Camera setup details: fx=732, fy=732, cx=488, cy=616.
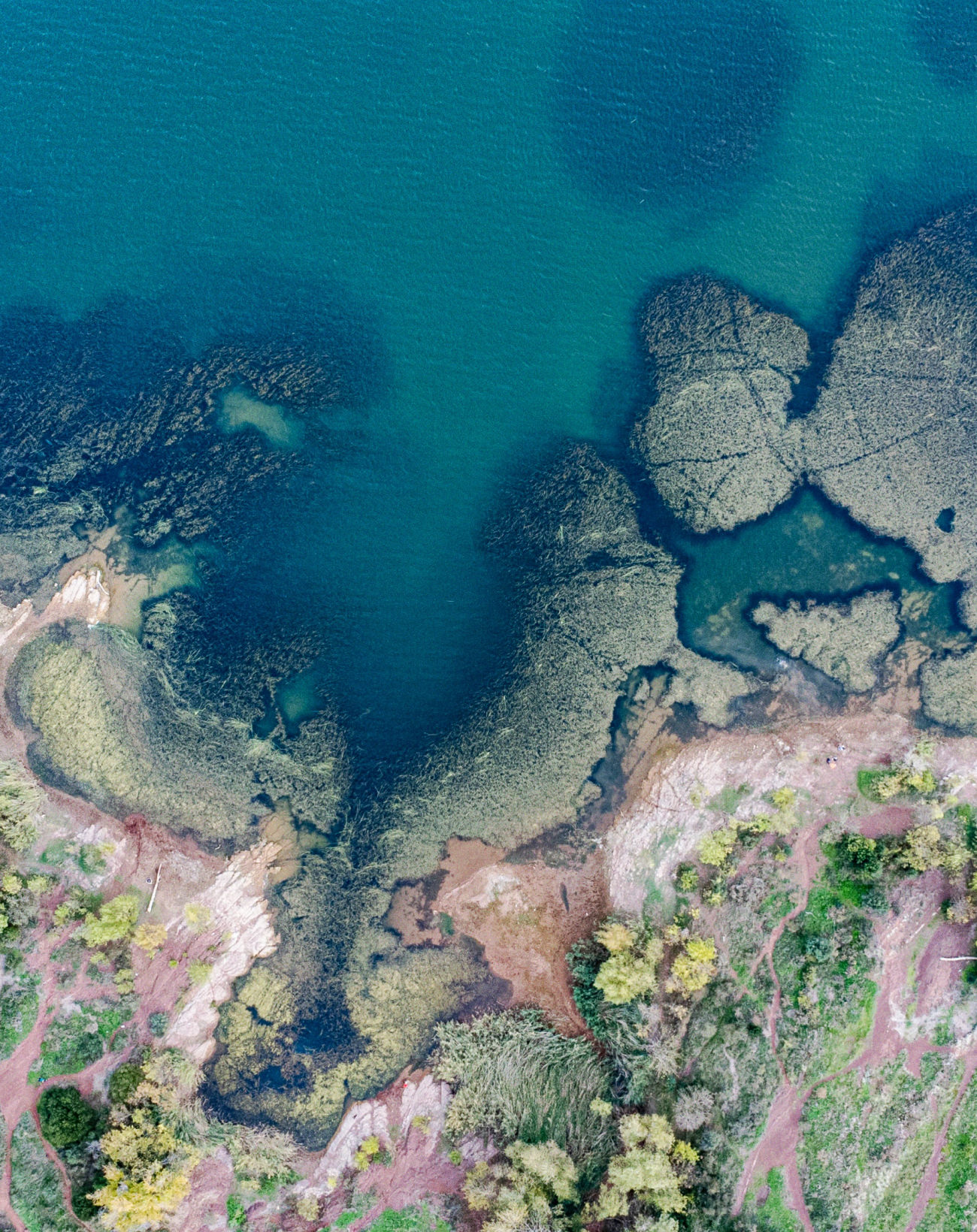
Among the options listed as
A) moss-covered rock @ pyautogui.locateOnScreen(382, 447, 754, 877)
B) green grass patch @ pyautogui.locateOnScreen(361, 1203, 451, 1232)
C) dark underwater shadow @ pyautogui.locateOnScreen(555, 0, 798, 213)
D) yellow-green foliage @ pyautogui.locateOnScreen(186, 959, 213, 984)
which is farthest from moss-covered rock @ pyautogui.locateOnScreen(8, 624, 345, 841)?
dark underwater shadow @ pyautogui.locateOnScreen(555, 0, 798, 213)

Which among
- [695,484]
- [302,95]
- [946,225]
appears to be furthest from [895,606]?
[302,95]

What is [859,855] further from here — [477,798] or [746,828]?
[477,798]

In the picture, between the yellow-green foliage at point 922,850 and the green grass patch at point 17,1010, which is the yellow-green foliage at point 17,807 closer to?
the green grass patch at point 17,1010

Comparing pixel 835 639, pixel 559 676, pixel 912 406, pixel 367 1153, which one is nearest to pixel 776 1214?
pixel 367 1153

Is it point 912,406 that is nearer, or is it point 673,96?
point 912,406

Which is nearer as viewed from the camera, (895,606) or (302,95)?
(895,606)

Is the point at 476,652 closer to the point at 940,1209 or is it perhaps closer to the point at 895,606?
the point at 895,606
